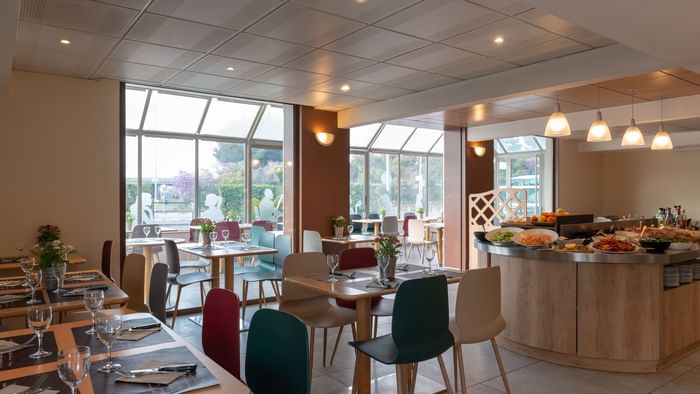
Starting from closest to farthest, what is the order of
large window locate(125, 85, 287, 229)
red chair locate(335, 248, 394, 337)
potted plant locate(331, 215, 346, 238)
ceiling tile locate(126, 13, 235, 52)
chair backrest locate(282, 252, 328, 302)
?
ceiling tile locate(126, 13, 235, 52), chair backrest locate(282, 252, 328, 302), red chair locate(335, 248, 394, 337), potted plant locate(331, 215, 346, 238), large window locate(125, 85, 287, 229)

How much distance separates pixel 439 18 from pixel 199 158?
598cm

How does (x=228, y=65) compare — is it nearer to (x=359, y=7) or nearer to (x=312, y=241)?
(x=359, y=7)

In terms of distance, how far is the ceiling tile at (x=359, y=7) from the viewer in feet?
10.3

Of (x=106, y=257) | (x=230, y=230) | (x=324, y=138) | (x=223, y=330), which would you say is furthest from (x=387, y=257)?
(x=230, y=230)

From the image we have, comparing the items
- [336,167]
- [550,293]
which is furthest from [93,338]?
[336,167]

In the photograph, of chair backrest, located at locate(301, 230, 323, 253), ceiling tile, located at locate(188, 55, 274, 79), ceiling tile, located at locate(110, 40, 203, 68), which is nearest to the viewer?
ceiling tile, located at locate(110, 40, 203, 68)

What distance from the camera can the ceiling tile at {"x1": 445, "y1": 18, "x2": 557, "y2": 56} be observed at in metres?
3.58

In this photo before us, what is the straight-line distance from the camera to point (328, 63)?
456 cm

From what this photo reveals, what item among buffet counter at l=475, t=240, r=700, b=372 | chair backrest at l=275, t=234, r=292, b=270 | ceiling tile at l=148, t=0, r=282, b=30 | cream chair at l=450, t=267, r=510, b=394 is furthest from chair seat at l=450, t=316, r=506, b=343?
chair backrest at l=275, t=234, r=292, b=270

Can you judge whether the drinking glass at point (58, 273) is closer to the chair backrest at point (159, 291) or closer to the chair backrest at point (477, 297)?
the chair backrest at point (159, 291)

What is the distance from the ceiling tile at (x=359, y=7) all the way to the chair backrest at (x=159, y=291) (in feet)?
6.69

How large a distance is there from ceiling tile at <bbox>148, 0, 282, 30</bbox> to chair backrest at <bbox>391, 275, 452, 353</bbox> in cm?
202

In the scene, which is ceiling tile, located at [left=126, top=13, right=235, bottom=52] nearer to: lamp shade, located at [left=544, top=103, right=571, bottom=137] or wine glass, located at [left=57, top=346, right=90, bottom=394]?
wine glass, located at [left=57, top=346, right=90, bottom=394]

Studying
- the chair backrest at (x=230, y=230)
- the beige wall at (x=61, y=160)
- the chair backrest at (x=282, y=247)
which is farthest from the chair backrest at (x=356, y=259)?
the chair backrest at (x=230, y=230)
